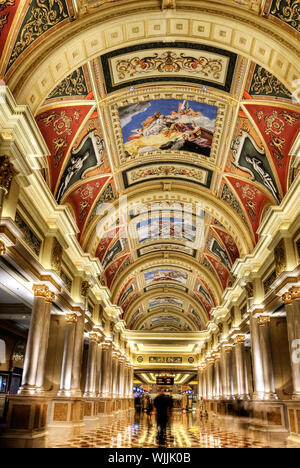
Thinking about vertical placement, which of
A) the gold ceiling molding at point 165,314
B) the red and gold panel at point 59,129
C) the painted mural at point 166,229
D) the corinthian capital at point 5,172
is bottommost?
the corinthian capital at point 5,172

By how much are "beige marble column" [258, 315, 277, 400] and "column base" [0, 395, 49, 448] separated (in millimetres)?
7145

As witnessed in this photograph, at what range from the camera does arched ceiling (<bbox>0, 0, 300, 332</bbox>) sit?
8172 millimetres

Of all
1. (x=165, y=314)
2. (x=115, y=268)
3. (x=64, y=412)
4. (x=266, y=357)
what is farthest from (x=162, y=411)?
(x=165, y=314)

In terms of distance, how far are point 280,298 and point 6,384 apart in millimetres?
12967

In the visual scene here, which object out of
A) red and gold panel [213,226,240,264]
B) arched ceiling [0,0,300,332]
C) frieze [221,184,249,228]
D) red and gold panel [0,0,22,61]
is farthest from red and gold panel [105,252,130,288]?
red and gold panel [0,0,22,61]

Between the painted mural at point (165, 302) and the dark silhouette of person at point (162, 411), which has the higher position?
the painted mural at point (165, 302)

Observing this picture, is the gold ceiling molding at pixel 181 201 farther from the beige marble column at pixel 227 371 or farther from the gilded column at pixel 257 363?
the beige marble column at pixel 227 371

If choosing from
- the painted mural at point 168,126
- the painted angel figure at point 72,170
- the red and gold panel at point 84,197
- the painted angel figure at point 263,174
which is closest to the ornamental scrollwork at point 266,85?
the painted mural at point 168,126

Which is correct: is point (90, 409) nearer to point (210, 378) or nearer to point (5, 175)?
point (5, 175)

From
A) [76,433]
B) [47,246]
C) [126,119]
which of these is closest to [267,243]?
[126,119]

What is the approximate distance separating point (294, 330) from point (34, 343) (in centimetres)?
681

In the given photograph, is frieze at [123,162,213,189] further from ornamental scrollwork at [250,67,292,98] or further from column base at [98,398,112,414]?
column base at [98,398,112,414]

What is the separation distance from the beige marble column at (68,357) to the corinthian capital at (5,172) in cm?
696

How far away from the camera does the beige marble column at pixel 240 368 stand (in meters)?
15.4
